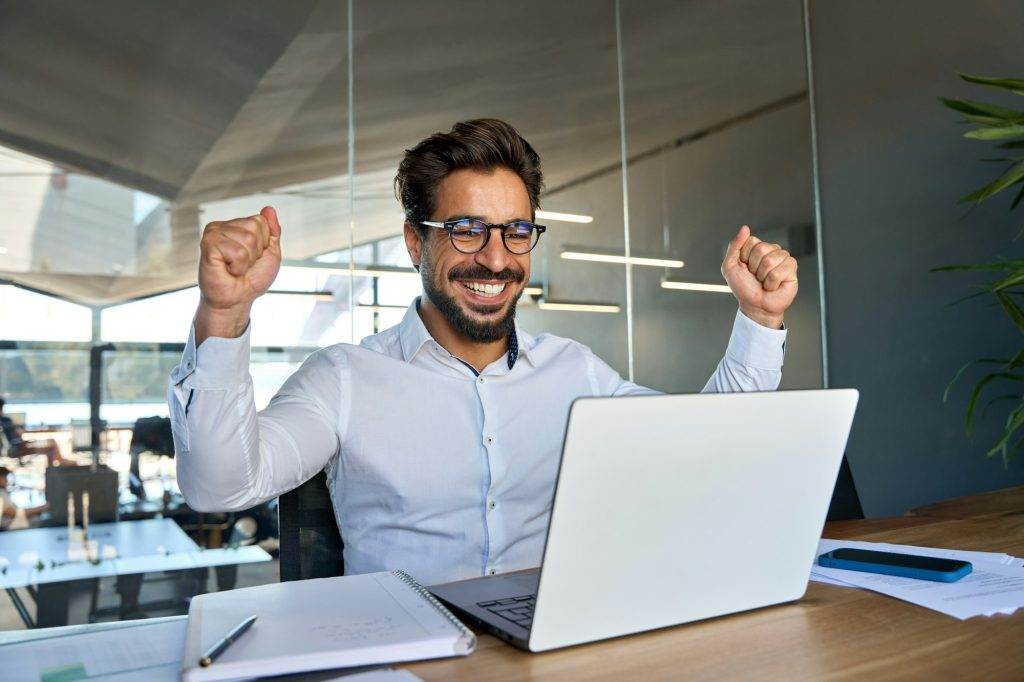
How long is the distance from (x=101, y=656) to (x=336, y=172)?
2.75 meters

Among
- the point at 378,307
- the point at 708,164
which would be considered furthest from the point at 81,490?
the point at 708,164

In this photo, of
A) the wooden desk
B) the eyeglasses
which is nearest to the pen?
the wooden desk

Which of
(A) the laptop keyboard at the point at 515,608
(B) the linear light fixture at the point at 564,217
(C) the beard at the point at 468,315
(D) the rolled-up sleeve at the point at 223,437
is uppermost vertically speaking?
(B) the linear light fixture at the point at 564,217

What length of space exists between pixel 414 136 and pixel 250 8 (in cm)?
80

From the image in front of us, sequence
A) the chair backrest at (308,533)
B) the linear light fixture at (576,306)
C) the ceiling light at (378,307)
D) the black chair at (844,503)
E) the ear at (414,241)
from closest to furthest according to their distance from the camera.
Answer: the chair backrest at (308,533) < the ear at (414,241) < the black chair at (844,503) < the ceiling light at (378,307) < the linear light fixture at (576,306)

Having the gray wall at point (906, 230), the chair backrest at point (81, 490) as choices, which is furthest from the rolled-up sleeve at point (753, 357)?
the gray wall at point (906, 230)

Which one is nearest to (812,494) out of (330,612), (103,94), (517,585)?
(517,585)

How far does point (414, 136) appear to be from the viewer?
356cm

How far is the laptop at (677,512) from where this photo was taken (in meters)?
0.84

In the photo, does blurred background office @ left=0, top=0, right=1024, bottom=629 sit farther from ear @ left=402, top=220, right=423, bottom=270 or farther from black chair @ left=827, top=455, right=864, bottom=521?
ear @ left=402, top=220, right=423, bottom=270

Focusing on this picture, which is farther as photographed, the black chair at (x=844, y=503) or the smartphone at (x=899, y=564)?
the black chair at (x=844, y=503)

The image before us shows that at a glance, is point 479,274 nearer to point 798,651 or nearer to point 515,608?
point 515,608

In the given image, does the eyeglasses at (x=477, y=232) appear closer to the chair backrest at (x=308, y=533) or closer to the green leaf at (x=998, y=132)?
the chair backrest at (x=308, y=533)

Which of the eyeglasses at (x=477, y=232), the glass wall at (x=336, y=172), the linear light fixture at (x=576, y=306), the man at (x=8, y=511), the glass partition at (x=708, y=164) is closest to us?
the eyeglasses at (x=477, y=232)
